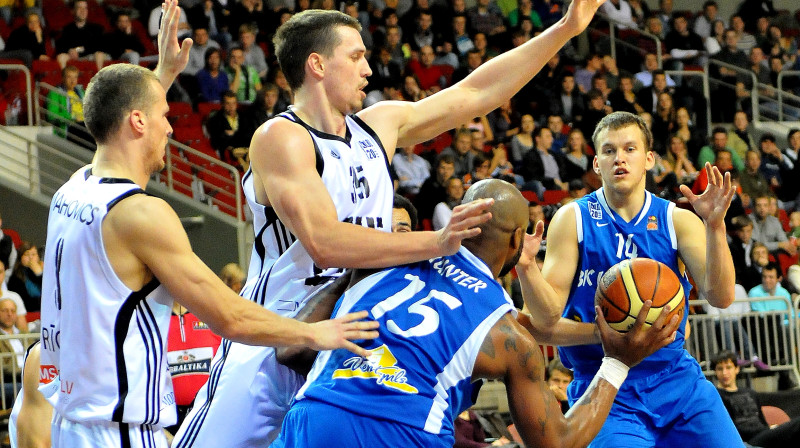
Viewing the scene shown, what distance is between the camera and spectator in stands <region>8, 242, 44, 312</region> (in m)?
10.8

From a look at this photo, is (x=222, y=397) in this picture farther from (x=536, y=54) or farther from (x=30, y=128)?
(x=30, y=128)

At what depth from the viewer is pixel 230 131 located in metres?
13.4

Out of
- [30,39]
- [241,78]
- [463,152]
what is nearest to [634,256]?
[463,152]

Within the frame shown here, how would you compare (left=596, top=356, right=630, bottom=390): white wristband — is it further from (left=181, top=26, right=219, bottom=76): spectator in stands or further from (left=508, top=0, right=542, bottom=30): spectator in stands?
(left=508, top=0, right=542, bottom=30): spectator in stands

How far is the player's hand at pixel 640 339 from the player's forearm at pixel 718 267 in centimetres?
138

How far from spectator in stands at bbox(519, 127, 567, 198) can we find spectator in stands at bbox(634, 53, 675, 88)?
309 cm

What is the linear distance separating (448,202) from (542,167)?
2.14m

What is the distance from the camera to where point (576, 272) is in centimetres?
571

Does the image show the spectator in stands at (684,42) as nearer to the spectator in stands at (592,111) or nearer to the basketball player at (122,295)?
the spectator in stands at (592,111)

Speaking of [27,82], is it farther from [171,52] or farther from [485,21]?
[171,52]

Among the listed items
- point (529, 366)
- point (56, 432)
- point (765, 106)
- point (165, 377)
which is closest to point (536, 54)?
point (529, 366)

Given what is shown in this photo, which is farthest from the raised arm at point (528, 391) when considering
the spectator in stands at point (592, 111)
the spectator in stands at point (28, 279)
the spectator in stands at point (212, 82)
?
the spectator in stands at point (592, 111)

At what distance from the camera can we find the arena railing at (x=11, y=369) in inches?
367

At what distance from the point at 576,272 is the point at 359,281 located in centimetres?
206
